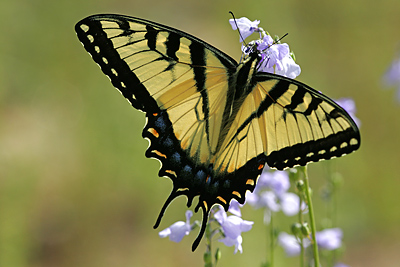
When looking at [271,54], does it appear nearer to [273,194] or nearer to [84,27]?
[84,27]

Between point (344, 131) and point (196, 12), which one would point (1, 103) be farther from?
point (344, 131)

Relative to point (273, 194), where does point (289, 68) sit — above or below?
above

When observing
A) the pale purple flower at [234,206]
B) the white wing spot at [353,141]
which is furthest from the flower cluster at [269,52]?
the pale purple flower at [234,206]

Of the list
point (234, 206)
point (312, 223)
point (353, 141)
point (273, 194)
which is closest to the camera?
point (312, 223)

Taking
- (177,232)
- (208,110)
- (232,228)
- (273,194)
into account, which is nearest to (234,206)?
(232,228)

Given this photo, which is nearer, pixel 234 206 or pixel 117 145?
pixel 234 206

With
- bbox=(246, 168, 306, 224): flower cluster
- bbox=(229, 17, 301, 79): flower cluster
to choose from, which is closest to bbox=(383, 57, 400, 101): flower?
bbox=(246, 168, 306, 224): flower cluster
